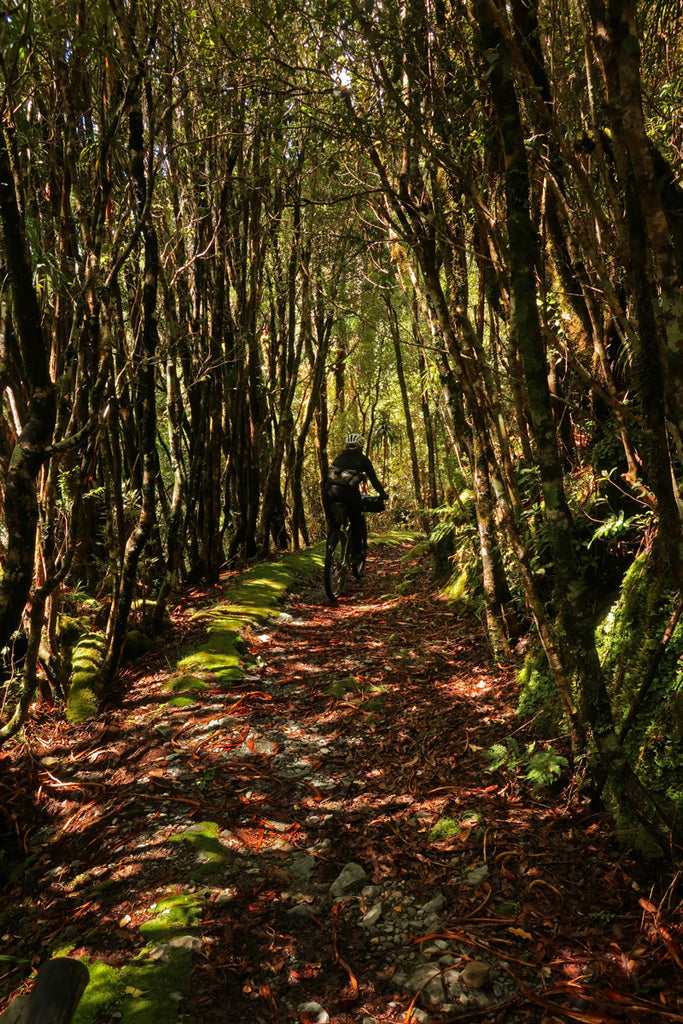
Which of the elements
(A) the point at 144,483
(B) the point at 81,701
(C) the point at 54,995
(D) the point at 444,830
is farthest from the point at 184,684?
(C) the point at 54,995

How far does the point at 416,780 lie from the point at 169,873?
144 centimetres

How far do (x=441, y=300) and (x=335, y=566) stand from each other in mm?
4383

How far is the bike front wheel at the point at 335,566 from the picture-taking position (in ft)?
25.2

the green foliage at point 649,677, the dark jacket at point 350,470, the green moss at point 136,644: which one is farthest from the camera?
the dark jacket at point 350,470

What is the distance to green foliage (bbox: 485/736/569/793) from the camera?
3.14 metres

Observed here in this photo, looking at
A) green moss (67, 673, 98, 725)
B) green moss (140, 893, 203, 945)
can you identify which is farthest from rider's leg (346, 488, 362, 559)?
green moss (140, 893, 203, 945)

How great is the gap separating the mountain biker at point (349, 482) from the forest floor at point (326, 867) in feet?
10.2

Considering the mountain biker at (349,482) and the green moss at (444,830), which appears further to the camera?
the mountain biker at (349,482)

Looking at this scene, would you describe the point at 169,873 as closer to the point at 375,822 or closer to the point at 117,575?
the point at 375,822

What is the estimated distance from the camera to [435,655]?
5.38 m

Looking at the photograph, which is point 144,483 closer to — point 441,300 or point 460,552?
point 441,300

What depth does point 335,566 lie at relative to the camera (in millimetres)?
7930

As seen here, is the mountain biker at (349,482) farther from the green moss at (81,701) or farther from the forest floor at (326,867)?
the green moss at (81,701)

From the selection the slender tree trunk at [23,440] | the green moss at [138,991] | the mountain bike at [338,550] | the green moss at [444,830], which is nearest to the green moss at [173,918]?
the green moss at [138,991]
